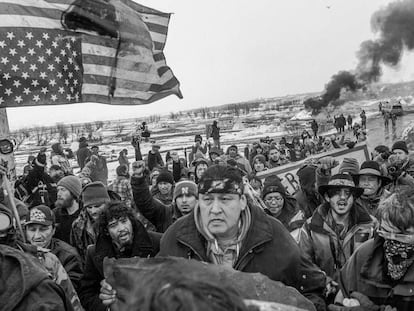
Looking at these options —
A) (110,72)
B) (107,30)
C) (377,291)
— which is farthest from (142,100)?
(377,291)

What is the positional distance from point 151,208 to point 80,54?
6.54ft

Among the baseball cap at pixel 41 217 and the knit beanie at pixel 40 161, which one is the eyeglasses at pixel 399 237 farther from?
the knit beanie at pixel 40 161

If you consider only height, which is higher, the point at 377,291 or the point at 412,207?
the point at 412,207

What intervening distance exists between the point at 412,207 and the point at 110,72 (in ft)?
13.4

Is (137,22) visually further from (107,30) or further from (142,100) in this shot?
(142,100)

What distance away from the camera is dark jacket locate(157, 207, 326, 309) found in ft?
8.07

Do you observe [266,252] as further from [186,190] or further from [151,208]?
[151,208]

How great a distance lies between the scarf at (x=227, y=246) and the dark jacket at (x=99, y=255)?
3.09 feet

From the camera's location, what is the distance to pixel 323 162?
5.68 meters

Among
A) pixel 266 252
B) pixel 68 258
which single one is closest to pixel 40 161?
pixel 68 258

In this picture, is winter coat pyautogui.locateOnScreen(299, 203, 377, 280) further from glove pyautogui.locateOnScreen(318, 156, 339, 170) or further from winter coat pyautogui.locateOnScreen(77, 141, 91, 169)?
winter coat pyautogui.locateOnScreen(77, 141, 91, 169)

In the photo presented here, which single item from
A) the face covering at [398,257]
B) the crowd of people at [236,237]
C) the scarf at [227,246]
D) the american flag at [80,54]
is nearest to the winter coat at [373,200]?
the crowd of people at [236,237]

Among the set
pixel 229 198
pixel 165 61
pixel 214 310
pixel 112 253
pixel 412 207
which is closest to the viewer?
pixel 214 310

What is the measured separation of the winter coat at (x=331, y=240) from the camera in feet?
10.9
